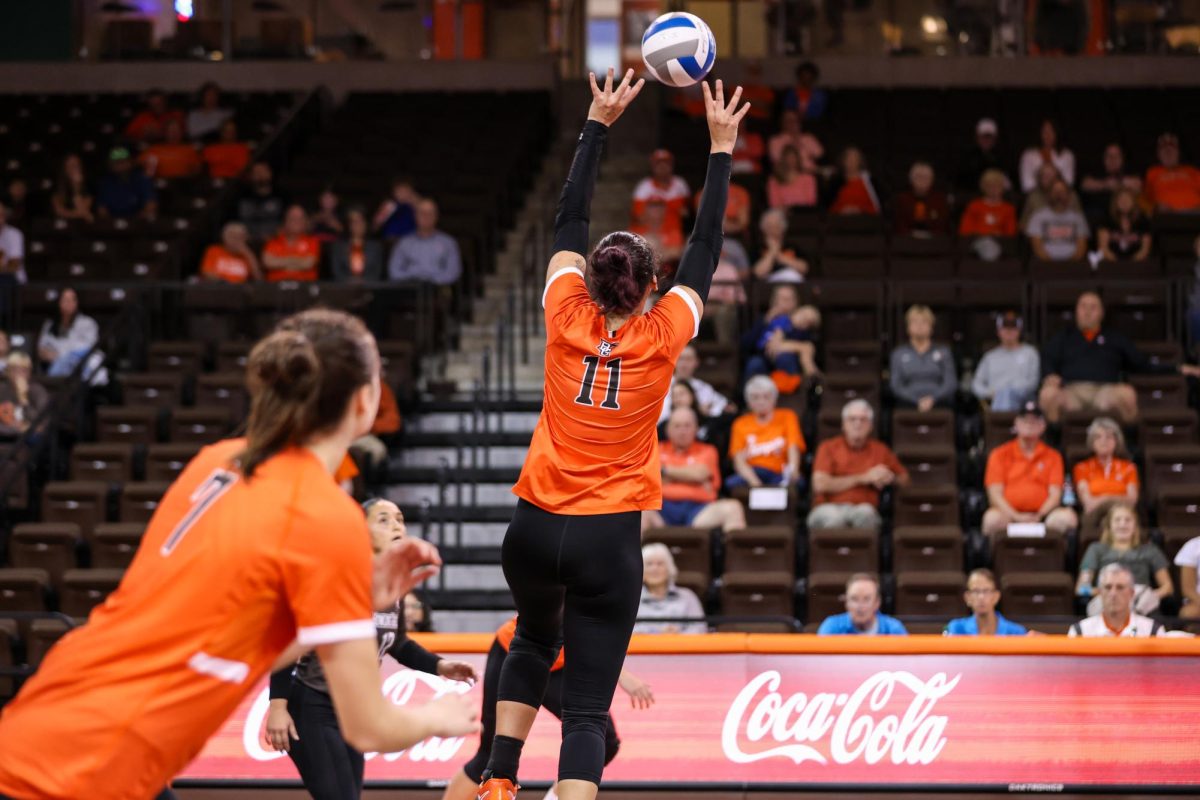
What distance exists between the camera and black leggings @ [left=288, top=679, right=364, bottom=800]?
19.5ft

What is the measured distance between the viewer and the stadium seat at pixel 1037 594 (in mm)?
10953

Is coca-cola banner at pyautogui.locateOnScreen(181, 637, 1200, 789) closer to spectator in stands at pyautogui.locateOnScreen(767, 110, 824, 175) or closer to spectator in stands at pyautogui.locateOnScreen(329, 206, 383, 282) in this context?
spectator in stands at pyautogui.locateOnScreen(329, 206, 383, 282)

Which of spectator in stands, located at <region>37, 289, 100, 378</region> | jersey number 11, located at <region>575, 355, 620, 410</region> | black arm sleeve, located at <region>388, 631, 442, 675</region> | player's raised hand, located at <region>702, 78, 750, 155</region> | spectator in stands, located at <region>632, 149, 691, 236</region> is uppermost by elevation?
spectator in stands, located at <region>632, 149, 691, 236</region>

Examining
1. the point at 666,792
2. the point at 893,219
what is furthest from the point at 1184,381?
the point at 666,792

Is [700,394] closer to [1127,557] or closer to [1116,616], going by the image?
[1127,557]

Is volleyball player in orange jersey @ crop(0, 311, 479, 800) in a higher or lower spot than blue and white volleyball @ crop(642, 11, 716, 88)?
lower

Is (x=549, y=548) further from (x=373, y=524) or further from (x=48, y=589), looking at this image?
(x=48, y=589)

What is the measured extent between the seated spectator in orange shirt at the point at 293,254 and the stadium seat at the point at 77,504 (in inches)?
148

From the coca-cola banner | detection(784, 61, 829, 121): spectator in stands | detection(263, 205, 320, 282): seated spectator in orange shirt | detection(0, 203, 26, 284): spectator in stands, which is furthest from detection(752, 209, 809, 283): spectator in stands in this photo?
detection(0, 203, 26, 284): spectator in stands

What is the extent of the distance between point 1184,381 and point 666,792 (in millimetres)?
6456

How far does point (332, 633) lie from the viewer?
3.08 metres

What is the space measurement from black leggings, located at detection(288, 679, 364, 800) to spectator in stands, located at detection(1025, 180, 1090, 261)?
1079cm

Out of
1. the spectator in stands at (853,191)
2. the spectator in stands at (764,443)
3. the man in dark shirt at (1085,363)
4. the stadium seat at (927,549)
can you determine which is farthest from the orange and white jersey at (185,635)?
the spectator in stands at (853,191)

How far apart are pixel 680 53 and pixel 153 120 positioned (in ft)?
49.2
